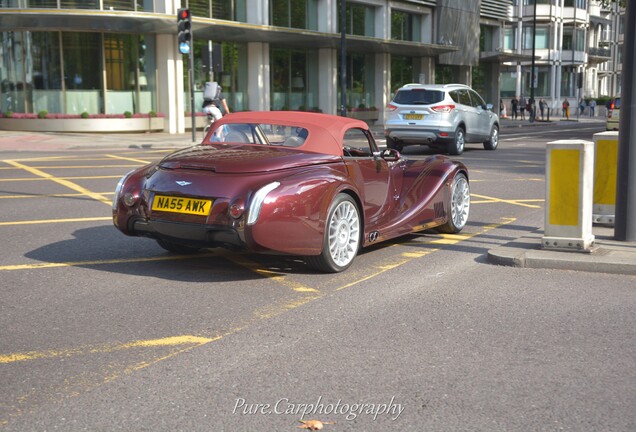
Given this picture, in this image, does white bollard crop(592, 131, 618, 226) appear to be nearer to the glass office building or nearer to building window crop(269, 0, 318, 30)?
the glass office building

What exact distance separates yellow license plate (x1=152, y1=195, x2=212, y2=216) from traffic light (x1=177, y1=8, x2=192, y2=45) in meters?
17.6

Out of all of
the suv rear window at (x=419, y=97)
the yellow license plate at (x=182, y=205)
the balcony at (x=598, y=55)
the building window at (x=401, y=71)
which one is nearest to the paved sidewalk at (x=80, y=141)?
the suv rear window at (x=419, y=97)

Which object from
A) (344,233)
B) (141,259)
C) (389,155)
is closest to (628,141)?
(389,155)

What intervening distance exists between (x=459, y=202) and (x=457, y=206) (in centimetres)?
7

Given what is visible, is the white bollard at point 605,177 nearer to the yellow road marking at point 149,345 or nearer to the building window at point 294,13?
the yellow road marking at point 149,345

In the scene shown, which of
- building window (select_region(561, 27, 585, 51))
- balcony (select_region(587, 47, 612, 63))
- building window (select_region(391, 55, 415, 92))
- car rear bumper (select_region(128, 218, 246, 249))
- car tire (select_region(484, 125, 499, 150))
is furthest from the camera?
balcony (select_region(587, 47, 612, 63))

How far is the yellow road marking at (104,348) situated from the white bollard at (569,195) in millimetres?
3740

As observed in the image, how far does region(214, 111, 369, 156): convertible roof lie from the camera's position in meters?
7.31

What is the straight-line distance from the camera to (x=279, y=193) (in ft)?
21.0

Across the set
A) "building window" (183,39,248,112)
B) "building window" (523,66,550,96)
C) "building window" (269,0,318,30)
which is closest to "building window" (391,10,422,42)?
"building window" (269,0,318,30)

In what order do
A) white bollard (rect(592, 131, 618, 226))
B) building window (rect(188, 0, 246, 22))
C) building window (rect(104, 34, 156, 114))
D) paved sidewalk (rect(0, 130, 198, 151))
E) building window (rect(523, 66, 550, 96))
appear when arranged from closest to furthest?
1. white bollard (rect(592, 131, 618, 226))
2. paved sidewalk (rect(0, 130, 198, 151))
3. building window (rect(104, 34, 156, 114))
4. building window (rect(188, 0, 246, 22))
5. building window (rect(523, 66, 550, 96))

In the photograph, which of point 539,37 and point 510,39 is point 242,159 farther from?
point 510,39

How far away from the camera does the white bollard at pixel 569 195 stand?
7281 millimetres

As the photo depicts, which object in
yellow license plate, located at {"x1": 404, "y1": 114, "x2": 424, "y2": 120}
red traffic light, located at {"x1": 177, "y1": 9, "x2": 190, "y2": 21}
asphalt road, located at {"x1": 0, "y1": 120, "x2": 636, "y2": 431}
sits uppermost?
red traffic light, located at {"x1": 177, "y1": 9, "x2": 190, "y2": 21}
